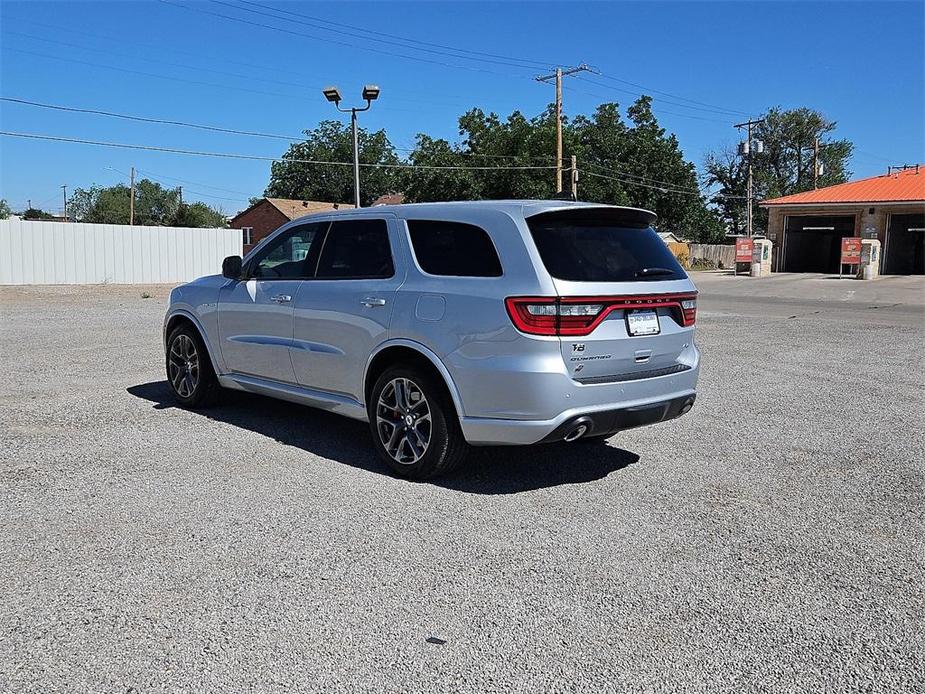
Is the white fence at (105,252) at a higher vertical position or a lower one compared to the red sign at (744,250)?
lower

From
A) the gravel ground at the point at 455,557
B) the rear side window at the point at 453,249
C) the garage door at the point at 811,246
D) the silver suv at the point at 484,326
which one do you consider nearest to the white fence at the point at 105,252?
the gravel ground at the point at 455,557

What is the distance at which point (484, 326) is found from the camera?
16.1 ft

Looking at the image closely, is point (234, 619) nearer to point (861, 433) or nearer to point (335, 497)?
point (335, 497)

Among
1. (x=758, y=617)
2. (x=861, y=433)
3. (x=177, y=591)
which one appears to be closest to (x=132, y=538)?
(x=177, y=591)

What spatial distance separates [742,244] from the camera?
4294 centimetres

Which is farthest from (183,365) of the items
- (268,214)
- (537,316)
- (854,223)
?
(268,214)

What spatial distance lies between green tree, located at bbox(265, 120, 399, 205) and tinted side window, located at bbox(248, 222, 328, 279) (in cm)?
8780

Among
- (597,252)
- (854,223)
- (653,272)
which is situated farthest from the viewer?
(854,223)

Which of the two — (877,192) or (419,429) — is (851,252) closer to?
(877,192)

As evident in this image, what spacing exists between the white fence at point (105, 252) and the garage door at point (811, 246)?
28676 mm

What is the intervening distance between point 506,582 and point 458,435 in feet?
4.87

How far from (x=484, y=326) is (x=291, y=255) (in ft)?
7.89

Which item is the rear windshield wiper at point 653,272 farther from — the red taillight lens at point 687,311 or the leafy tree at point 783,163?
the leafy tree at point 783,163

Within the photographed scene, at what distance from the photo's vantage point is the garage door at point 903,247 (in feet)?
134
